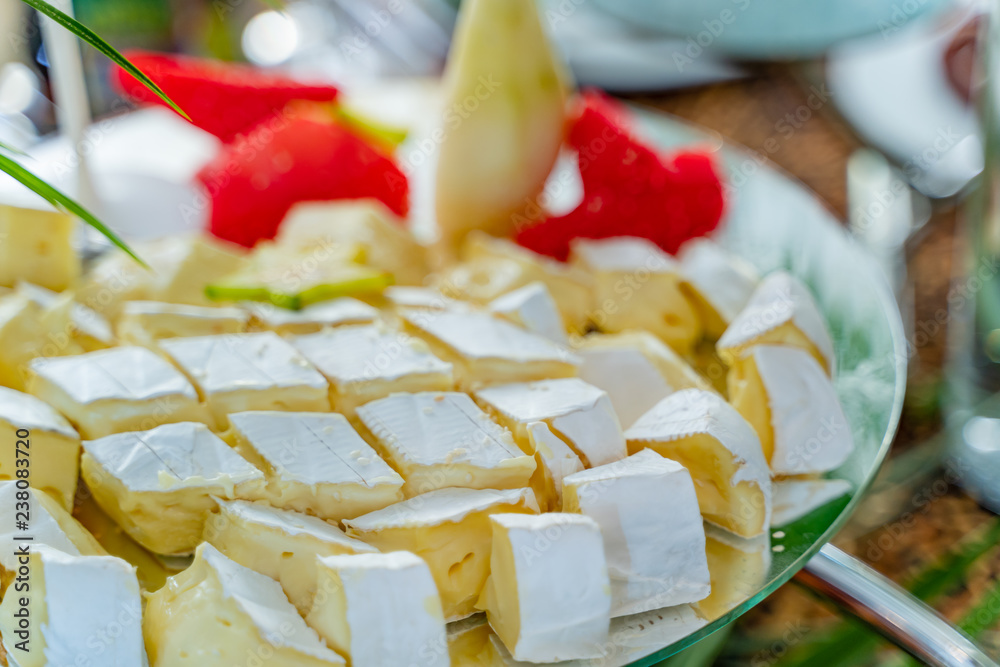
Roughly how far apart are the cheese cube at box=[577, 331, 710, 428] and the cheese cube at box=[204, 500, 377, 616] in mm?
195

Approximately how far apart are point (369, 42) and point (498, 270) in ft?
2.51

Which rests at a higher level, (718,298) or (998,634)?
(718,298)

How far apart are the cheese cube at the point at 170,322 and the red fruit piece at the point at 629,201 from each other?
0.86 ft

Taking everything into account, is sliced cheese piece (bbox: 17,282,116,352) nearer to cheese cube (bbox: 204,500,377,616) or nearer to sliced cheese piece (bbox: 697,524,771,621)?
cheese cube (bbox: 204,500,377,616)

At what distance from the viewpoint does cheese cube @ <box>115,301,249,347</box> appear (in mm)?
539

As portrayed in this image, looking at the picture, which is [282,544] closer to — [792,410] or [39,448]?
[39,448]

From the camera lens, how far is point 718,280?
2.08ft

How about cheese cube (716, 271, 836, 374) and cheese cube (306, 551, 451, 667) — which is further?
cheese cube (716, 271, 836, 374)

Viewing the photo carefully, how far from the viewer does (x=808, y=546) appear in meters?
0.46

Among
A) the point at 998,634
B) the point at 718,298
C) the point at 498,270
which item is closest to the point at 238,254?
the point at 498,270

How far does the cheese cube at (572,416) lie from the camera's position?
458 millimetres

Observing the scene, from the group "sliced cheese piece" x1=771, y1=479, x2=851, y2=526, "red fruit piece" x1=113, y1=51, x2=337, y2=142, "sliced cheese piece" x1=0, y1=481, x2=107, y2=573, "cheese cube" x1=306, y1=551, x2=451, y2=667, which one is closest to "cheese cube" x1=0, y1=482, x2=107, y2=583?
"sliced cheese piece" x1=0, y1=481, x2=107, y2=573

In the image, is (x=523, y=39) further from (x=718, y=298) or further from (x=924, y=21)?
(x=924, y=21)

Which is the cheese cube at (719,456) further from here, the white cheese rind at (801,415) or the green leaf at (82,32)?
the green leaf at (82,32)
